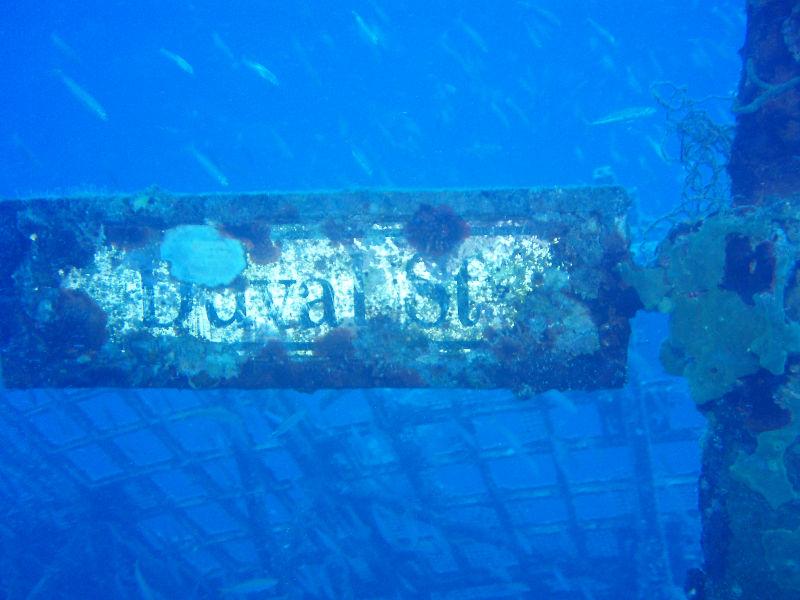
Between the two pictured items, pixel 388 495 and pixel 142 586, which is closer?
pixel 388 495

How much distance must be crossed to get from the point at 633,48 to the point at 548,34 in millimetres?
6959

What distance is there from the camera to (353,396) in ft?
46.9

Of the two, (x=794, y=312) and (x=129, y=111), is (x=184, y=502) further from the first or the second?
(x=129, y=111)

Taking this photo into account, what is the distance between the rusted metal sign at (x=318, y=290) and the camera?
2439 millimetres

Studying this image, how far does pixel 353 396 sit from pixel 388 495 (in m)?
6.09

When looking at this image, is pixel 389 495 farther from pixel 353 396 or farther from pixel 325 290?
pixel 325 290

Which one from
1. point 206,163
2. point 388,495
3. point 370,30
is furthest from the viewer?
point 206,163

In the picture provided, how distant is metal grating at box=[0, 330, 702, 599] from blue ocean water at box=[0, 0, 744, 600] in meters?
0.04

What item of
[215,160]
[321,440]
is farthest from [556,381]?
[215,160]

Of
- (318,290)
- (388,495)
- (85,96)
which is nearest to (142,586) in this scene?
(388,495)

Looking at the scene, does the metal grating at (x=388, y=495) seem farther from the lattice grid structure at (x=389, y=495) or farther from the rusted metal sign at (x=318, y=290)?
the rusted metal sign at (x=318, y=290)

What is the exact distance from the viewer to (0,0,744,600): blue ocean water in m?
8.23

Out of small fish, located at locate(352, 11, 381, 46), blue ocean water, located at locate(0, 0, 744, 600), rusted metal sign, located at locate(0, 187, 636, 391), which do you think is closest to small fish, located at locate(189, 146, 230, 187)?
blue ocean water, located at locate(0, 0, 744, 600)

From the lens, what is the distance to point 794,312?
211cm
